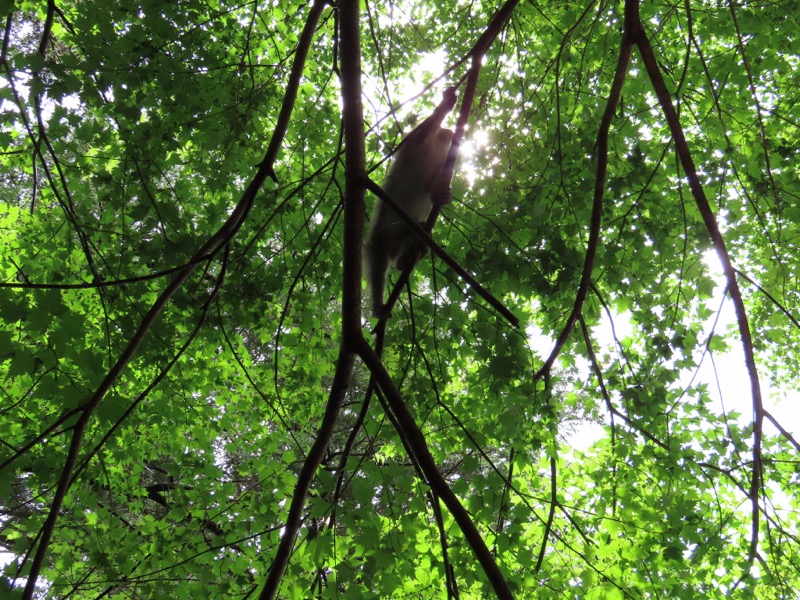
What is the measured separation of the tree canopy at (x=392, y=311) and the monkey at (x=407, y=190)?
187 millimetres

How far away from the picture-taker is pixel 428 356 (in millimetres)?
3705

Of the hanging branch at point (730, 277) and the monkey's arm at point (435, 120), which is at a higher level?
the monkey's arm at point (435, 120)

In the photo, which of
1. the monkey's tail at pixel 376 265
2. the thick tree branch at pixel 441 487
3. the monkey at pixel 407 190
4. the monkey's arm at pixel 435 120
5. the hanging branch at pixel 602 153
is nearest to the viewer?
the thick tree branch at pixel 441 487

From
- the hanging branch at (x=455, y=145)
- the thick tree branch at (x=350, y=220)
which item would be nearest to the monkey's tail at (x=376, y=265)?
the hanging branch at (x=455, y=145)

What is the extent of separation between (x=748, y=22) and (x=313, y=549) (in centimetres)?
436

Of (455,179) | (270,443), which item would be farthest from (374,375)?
(270,443)

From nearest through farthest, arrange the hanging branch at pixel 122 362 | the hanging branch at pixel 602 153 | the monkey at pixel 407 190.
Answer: the hanging branch at pixel 122 362
the hanging branch at pixel 602 153
the monkey at pixel 407 190

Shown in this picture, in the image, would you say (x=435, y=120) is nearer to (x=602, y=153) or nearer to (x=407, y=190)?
(x=407, y=190)

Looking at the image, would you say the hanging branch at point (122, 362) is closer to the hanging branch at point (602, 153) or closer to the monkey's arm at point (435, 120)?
the monkey's arm at point (435, 120)

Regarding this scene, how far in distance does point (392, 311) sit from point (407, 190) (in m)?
0.88

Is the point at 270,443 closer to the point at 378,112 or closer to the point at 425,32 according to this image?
the point at 378,112

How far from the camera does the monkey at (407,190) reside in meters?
3.32

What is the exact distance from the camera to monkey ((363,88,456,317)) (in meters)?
3.32

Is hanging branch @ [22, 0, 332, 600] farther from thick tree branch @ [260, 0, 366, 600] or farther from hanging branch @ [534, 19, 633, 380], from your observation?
hanging branch @ [534, 19, 633, 380]
